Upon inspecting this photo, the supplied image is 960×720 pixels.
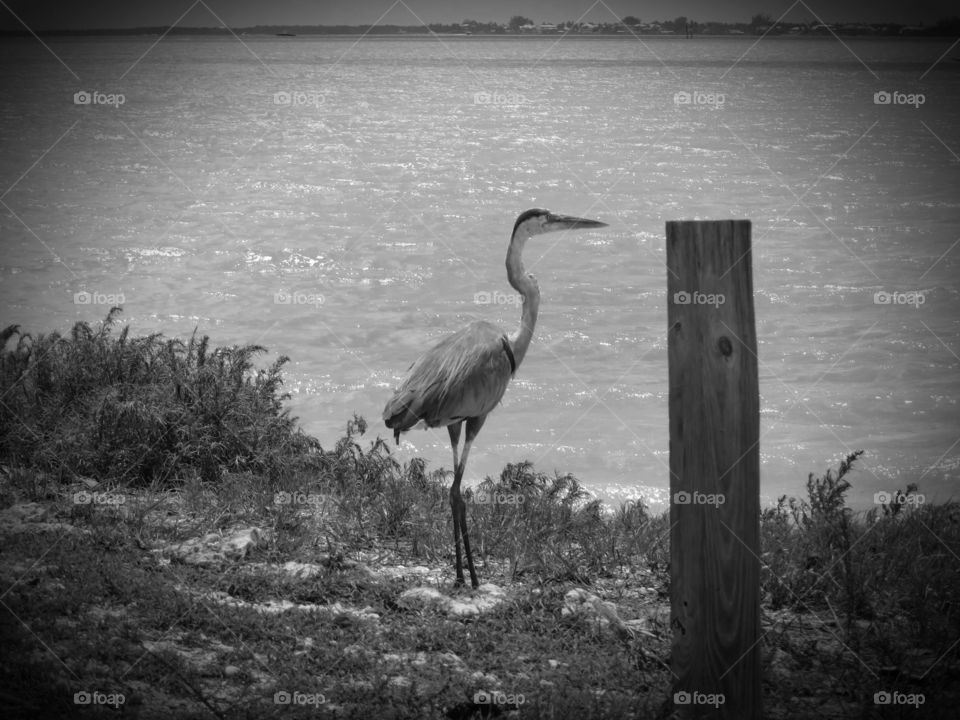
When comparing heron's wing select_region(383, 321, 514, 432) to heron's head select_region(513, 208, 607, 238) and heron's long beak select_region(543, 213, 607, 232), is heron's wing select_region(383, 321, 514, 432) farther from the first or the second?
heron's long beak select_region(543, 213, 607, 232)

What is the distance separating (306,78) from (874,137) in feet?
113

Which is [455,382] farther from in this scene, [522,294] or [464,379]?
[522,294]

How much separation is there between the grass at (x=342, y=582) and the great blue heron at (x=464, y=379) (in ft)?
1.86

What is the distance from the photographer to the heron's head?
23.3ft

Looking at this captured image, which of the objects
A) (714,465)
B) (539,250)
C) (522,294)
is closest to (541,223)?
(522,294)

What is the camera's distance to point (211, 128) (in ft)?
106

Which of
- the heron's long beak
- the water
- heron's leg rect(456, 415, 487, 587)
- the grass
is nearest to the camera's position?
the grass

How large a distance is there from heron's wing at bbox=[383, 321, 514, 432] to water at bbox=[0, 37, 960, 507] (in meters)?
2.64

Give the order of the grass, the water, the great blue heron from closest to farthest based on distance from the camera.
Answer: the grass < the great blue heron < the water

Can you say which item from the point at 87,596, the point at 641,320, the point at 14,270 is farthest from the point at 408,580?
the point at 14,270

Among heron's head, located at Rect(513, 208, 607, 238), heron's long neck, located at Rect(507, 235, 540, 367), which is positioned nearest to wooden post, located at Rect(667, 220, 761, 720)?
heron's long neck, located at Rect(507, 235, 540, 367)

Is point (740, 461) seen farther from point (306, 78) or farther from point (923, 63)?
point (923, 63)

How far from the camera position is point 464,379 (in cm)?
639

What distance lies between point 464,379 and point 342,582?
1472mm
